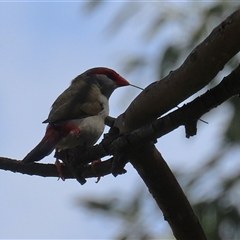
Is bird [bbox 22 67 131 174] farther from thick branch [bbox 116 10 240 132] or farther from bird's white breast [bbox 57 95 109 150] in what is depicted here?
thick branch [bbox 116 10 240 132]

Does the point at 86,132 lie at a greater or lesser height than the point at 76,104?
lesser

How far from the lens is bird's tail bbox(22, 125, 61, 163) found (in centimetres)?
279

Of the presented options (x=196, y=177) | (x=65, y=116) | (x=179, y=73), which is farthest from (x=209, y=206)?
(x=179, y=73)

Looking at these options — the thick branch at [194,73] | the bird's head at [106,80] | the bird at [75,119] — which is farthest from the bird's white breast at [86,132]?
the thick branch at [194,73]

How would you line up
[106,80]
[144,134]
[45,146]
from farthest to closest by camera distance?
[106,80], [45,146], [144,134]

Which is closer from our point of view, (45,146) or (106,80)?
(45,146)

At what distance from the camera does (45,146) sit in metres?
3.33

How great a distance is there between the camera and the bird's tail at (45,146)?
2.79 meters

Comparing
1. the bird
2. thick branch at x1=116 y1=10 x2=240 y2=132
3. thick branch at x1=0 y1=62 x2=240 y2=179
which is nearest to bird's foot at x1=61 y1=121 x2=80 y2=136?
the bird

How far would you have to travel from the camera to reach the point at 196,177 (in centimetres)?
325

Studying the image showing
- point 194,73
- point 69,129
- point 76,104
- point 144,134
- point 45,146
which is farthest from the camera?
point 76,104

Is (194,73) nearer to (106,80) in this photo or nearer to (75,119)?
(75,119)

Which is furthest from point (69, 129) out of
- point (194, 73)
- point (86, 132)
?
point (194, 73)

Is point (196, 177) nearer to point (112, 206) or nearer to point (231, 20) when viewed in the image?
point (112, 206)
